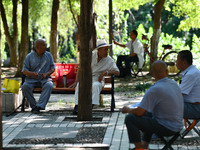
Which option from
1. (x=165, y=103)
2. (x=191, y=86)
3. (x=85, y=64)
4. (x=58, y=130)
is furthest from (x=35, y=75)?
(x=165, y=103)

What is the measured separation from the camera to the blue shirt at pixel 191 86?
276 inches

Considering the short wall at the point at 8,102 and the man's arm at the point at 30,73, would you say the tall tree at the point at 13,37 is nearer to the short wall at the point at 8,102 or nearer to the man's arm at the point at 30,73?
the man's arm at the point at 30,73

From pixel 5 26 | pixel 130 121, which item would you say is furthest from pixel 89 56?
pixel 5 26

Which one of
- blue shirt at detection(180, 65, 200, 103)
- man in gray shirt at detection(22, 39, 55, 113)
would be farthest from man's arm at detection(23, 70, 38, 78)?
blue shirt at detection(180, 65, 200, 103)

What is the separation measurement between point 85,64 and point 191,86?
2.53 m

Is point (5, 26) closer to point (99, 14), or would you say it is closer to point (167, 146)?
point (99, 14)

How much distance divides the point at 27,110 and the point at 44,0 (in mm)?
16024

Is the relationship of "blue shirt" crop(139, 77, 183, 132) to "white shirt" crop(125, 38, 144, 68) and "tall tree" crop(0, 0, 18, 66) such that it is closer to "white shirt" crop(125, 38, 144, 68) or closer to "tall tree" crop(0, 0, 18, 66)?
Result: "white shirt" crop(125, 38, 144, 68)

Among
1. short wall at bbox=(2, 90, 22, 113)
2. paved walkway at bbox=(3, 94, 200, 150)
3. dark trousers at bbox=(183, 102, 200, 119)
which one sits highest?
dark trousers at bbox=(183, 102, 200, 119)

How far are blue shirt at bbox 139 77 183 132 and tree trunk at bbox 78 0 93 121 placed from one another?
321cm

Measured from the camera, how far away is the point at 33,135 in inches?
304

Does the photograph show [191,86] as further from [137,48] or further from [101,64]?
[137,48]

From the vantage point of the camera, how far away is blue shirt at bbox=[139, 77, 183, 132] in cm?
571

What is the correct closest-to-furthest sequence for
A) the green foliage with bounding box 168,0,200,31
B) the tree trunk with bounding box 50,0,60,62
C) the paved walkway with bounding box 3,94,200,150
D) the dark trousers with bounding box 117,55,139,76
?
the paved walkway with bounding box 3,94,200,150 < the dark trousers with bounding box 117,55,139,76 < the tree trunk with bounding box 50,0,60,62 < the green foliage with bounding box 168,0,200,31
